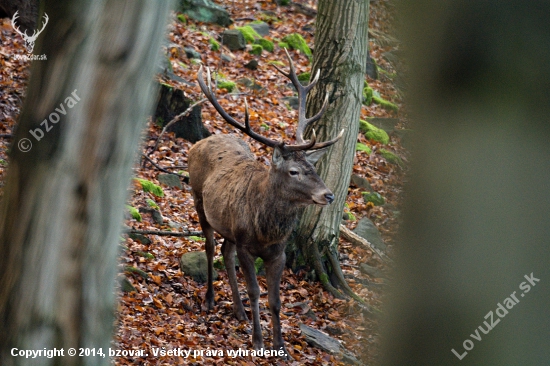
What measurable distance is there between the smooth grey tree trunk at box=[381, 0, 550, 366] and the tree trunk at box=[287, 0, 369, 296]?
7.43 m

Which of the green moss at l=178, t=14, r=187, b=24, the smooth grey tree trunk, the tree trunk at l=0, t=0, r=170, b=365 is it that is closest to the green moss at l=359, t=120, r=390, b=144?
the green moss at l=178, t=14, r=187, b=24

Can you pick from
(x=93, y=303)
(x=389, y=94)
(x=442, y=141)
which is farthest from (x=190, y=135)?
(x=442, y=141)

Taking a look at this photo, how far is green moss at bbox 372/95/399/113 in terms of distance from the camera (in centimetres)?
1652

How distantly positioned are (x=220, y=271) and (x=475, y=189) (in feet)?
25.9

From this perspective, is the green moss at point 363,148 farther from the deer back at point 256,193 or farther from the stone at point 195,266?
the stone at point 195,266

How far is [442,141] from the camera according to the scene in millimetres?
1363

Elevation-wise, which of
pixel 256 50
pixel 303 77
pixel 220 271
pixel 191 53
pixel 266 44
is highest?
pixel 266 44

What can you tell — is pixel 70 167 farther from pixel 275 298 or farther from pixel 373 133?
pixel 373 133

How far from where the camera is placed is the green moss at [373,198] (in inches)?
478

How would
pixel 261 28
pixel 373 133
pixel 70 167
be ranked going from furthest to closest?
pixel 261 28 → pixel 373 133 → pixel 70 167

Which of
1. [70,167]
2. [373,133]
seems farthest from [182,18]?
[70,167]

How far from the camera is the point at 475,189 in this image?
1.35 metres

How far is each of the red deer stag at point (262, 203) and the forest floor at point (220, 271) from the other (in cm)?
45

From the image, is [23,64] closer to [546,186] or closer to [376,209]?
[376,209]
